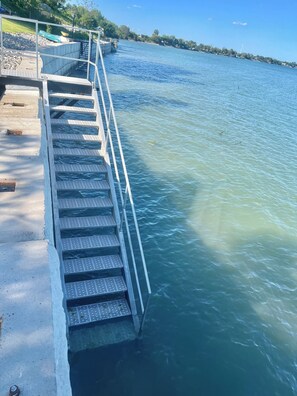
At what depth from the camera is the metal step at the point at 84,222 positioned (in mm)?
7590

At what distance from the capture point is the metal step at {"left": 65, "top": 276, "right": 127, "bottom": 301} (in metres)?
7.00

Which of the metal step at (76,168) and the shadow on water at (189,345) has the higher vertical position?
the metal step at (76,168)

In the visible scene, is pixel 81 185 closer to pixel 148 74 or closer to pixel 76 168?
pixel 76 168

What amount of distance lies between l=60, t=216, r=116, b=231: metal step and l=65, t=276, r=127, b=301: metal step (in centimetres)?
130

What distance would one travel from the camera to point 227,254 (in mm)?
11109

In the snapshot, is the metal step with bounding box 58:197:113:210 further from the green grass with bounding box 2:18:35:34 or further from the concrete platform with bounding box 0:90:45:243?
the green grass with bounding box 2:18:35:34

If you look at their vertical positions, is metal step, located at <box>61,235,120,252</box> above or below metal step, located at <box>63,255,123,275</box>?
above

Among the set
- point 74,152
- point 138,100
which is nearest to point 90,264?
point 74,152

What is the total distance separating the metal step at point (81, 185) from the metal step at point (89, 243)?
1.37 meters

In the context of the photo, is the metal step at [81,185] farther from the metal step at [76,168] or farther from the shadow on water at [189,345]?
the shadow on water at [189,345]

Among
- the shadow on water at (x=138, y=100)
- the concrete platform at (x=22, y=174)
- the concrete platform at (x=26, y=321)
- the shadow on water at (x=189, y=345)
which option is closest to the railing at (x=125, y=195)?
the shadow on water at (x=189, y=345)

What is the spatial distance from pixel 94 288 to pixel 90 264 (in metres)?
0.54

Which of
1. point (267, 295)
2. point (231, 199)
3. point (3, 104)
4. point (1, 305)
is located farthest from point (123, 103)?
point (1, 305)

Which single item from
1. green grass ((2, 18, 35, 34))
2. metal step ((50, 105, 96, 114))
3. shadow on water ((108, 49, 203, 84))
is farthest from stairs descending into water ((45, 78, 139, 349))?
shadow on water ((108, 49, 203, 84))
